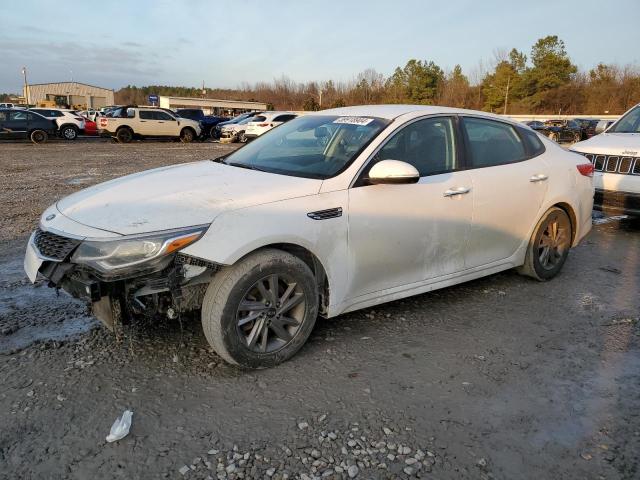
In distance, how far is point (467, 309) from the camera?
4.33 m

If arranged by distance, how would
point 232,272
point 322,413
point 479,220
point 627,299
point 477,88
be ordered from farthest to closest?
point 477,88 → point 627,299 → point 479,220 → point 232,272 → point 322,413

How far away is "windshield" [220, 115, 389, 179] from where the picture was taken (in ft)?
12.0

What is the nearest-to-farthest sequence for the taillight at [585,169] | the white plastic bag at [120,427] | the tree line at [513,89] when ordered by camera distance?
the white plastic bag at [120,427]
the taillight at [585,169]
the tree line at [513,89]

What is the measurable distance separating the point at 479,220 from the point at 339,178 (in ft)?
4.64

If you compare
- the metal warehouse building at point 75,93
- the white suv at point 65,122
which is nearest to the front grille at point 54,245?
the white suv at point 65,122

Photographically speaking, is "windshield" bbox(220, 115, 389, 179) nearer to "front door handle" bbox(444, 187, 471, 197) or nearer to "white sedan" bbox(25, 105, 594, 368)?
"white sedan" bbox(25, 105, 594, 368)

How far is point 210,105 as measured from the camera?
74312mm

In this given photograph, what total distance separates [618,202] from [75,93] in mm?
105631

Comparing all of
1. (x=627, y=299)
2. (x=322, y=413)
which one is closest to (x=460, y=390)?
(x=322, y=413)

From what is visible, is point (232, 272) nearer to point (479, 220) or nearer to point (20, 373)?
point (20, 373)

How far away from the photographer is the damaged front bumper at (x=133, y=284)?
113 inches

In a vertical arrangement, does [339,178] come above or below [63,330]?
above

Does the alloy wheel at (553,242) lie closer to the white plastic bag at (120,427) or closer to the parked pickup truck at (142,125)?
the white plastic bag at (120,427)

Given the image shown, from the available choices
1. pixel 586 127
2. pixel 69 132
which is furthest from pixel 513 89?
pixel 69 132
